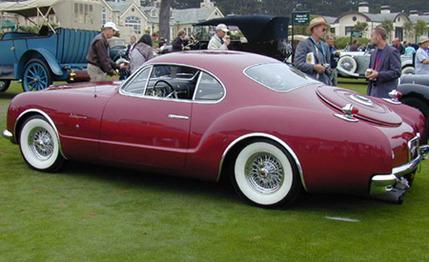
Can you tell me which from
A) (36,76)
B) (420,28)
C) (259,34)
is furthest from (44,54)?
(420,28)

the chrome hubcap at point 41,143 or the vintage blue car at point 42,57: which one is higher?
the vintage blue car at point 42,57

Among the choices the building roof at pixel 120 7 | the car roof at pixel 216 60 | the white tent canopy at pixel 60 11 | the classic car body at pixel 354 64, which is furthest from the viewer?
the building roof at pixel 120 7

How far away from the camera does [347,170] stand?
4.75 metres

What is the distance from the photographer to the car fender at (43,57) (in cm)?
1265

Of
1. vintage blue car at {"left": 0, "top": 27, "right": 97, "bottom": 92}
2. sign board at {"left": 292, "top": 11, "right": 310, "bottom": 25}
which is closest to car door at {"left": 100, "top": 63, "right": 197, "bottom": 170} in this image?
vintage blue car at {"left": 0, "top": 27, "right": 97, "bottom": 92}

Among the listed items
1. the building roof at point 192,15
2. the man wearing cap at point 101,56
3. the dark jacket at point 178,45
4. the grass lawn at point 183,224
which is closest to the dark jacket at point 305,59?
the grass lawn at point 183,224

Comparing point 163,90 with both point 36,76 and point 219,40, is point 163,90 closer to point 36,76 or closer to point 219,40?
point 219,40

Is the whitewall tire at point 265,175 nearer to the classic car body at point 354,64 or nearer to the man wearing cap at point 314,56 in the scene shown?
the man wearing cap at point 314,56

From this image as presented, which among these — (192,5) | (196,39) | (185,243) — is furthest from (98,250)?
(192,5)

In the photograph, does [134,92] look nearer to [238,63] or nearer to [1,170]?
[238,63]

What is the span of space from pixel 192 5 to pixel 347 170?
113741 millimetres

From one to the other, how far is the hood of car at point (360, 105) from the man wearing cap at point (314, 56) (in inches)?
61.3

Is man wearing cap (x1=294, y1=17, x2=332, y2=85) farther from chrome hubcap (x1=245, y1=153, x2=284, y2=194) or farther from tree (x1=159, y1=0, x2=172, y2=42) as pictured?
tree (x1=159, y1=0, x2=172, y2=42)

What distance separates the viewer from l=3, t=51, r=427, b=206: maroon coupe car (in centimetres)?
480
